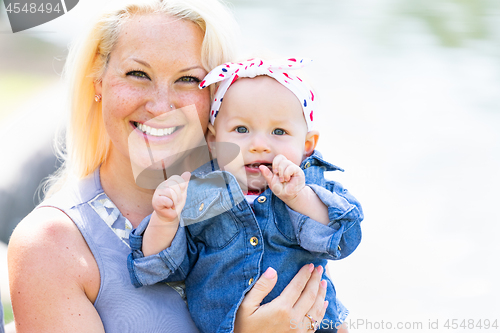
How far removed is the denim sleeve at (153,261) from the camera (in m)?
1.26

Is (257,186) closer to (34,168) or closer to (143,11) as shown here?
(143,11)

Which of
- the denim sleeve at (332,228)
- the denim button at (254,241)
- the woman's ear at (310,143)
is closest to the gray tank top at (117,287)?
the denim button at (254,241)

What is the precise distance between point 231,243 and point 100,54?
29.3 inches

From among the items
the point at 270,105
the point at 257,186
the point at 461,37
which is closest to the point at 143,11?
the point at 270,105

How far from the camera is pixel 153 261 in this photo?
4.13 ft

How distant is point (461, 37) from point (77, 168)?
427 cm

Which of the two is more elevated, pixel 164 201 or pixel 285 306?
pixel 164 201

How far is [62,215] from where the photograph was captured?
136 cm

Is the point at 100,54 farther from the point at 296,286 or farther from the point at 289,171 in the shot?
the point at 296,286

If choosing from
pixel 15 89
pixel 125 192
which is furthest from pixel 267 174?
pixel 15 89

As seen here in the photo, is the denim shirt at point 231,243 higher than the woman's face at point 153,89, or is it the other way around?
the woman's face at point 153,89

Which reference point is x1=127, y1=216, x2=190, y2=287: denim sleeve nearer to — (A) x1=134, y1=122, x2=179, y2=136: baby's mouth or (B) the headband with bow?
(A) x1=134, y1=122, x2=179, y2=136: baby's mouth

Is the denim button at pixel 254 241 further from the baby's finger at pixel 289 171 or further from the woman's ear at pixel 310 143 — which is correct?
the woman's ear at pixel 310 143

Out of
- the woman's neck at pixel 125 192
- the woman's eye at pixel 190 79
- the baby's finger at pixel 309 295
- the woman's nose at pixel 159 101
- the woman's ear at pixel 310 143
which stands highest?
the woman's eye at pixel 190 79
